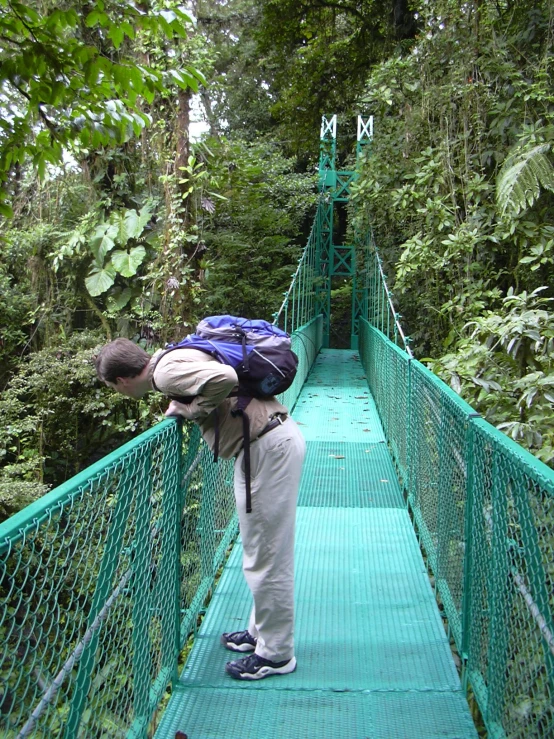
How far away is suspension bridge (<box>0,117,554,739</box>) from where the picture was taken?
4.65 feet

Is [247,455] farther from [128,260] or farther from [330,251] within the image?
[330,251]

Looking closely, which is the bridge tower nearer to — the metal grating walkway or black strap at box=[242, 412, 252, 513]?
the metal grating walkway

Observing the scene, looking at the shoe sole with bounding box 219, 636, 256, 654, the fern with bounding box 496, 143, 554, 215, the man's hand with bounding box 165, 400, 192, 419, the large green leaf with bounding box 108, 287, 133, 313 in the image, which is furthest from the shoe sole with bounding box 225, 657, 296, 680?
the large green leaf with bounding box 108, 287, 133, 313

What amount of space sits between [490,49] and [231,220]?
5865 mm

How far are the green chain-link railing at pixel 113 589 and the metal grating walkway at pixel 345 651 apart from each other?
147 mm

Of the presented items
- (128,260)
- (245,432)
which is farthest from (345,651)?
(128,260)

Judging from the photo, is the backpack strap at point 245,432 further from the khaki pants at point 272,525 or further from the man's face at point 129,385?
the man's face at point 129,385

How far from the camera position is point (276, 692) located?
2.20 m

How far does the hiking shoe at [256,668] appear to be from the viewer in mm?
2250

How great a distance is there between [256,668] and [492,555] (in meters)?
0.94

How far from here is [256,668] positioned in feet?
7.43

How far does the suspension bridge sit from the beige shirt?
6.2 inches

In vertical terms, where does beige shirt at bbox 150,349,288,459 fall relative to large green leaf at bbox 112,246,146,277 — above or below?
below

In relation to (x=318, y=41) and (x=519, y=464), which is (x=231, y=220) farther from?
(x=519, y=464)
